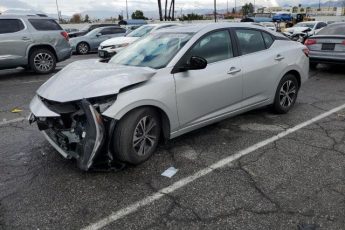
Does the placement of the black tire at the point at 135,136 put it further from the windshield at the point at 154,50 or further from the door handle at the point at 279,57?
the door handle at the point at 279,57

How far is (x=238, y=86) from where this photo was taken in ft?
15.7

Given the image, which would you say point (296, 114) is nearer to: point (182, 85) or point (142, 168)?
point (182, 85)

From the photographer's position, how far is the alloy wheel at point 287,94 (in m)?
5.67

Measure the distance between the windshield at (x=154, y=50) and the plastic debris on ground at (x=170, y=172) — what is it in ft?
4.09

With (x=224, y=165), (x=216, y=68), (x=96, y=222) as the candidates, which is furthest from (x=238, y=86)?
(x=96, y=222)

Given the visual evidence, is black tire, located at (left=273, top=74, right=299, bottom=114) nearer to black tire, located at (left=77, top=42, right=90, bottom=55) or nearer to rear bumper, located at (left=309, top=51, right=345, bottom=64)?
rear bumper, located at (left=309, top=51, right=345, bottom=64)

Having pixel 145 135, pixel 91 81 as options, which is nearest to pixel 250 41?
pixel 145 135

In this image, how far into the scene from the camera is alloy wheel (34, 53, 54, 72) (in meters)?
10.4

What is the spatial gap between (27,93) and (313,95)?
6395 millimetres

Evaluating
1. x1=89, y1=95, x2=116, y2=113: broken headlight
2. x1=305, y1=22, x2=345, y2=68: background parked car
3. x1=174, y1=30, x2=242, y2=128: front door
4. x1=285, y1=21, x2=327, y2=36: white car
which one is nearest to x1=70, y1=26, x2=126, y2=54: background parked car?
x1=285, y1=21, x2=327, y2=36: white car

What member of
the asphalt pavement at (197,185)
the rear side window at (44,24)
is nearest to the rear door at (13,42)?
the rear side window at (44,24)

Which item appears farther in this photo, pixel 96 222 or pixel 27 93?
pixel 27 93

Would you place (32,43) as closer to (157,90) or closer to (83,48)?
(157,90)

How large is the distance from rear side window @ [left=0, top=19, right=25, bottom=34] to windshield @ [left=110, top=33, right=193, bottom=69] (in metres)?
6.39
